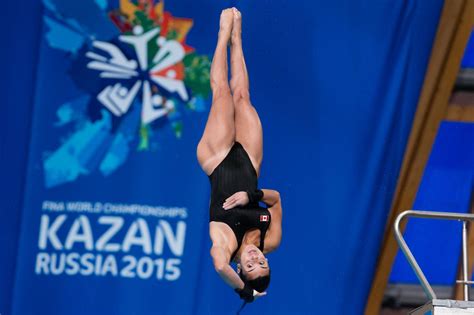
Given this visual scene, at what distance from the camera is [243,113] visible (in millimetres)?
5473

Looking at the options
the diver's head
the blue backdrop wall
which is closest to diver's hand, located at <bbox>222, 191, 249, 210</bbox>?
the diver's head

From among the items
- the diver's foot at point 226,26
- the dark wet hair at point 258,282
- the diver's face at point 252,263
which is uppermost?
the diver's foot at point 226,26

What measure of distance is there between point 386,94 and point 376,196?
0.88 meters

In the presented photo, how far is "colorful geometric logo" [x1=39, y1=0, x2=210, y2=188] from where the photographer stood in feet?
21.9

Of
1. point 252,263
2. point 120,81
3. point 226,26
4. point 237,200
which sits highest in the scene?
point 226,26

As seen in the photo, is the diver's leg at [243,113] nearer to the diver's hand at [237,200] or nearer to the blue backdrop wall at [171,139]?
the diver's hand at [237,200]

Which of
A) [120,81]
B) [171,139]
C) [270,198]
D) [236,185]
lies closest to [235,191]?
[236,185]

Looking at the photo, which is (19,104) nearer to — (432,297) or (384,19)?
(384,19)

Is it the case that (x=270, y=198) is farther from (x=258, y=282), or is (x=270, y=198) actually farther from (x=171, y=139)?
(x=171, y=139)

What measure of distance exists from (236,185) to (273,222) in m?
0.34

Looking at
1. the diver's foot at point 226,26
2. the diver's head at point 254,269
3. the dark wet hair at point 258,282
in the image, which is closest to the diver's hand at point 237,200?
the diver's head at point 254,269

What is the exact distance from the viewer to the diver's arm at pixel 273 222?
16.9ft

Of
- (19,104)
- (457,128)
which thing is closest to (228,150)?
(19,104)

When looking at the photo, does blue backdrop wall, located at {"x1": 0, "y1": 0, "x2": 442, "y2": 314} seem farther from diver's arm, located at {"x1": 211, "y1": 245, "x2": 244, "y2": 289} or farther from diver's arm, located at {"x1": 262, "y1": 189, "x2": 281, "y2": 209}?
diver's arm, located at {"x1": 211, "y1": 245, "x2": 244, "y2": 289}
